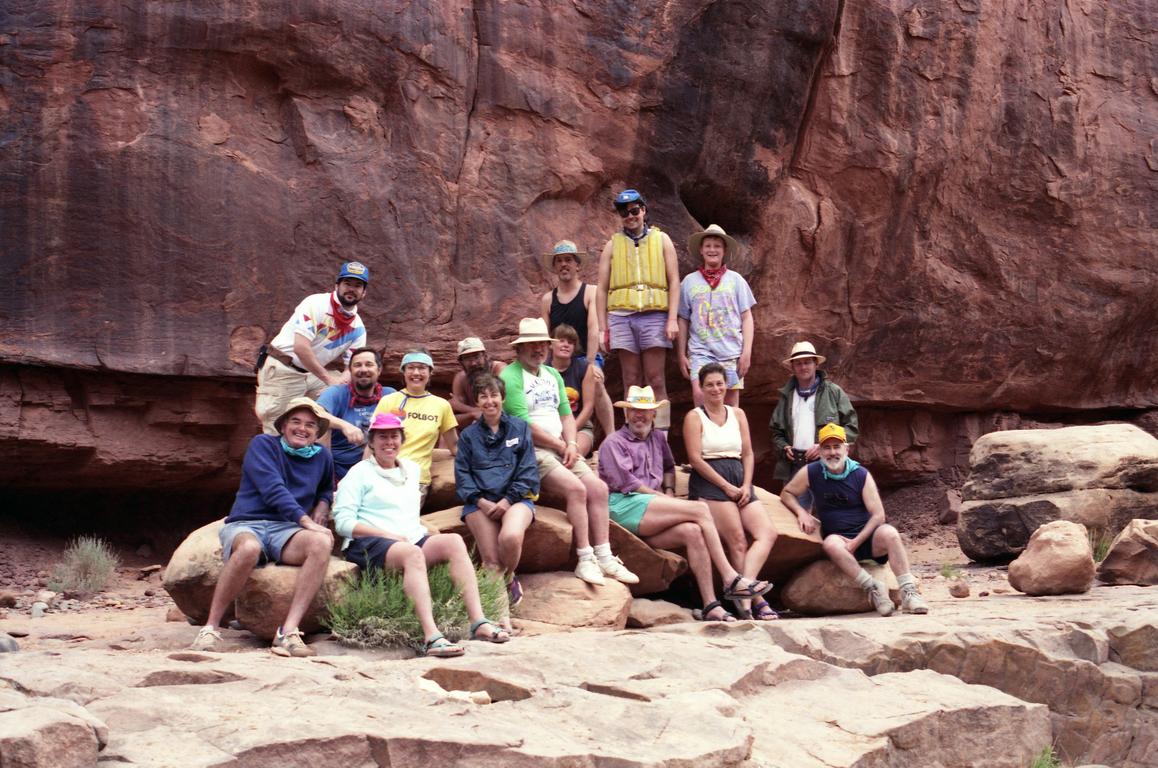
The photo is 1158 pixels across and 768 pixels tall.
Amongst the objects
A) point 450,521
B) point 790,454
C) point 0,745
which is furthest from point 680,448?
point 0,745

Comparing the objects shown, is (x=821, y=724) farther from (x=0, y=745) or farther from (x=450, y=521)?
(x=0, y=745)

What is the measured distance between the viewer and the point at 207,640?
685 centimetres

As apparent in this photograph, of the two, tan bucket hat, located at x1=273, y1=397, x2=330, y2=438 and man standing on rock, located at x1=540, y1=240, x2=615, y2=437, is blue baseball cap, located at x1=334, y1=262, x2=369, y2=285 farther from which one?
man standing on rock, located at x1=540, y1=240, x2=615, y2=437

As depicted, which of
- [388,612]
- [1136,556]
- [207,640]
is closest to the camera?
[207,640]

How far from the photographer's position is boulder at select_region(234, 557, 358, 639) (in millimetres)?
7129

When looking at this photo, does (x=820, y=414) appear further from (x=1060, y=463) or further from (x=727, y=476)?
(x=1060, y=463)

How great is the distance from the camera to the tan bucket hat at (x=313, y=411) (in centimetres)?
740

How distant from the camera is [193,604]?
7.74 meters

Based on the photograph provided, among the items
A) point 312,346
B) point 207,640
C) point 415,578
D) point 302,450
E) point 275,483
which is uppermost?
point 312,346

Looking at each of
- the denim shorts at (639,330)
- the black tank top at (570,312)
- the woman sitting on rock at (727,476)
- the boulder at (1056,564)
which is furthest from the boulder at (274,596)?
the boulder at (1056,564)

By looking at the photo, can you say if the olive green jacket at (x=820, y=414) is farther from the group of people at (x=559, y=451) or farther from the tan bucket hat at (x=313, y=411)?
the tan bucket hat at (x=313, y=411)

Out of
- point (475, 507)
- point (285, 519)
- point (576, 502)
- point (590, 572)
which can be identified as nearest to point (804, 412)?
point (576, 502)

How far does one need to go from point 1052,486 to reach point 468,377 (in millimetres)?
5547

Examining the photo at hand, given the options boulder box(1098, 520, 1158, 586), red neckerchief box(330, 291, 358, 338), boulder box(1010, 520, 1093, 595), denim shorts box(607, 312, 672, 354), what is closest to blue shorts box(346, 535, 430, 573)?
red neckerchief box(330, 291, 358, 338)
